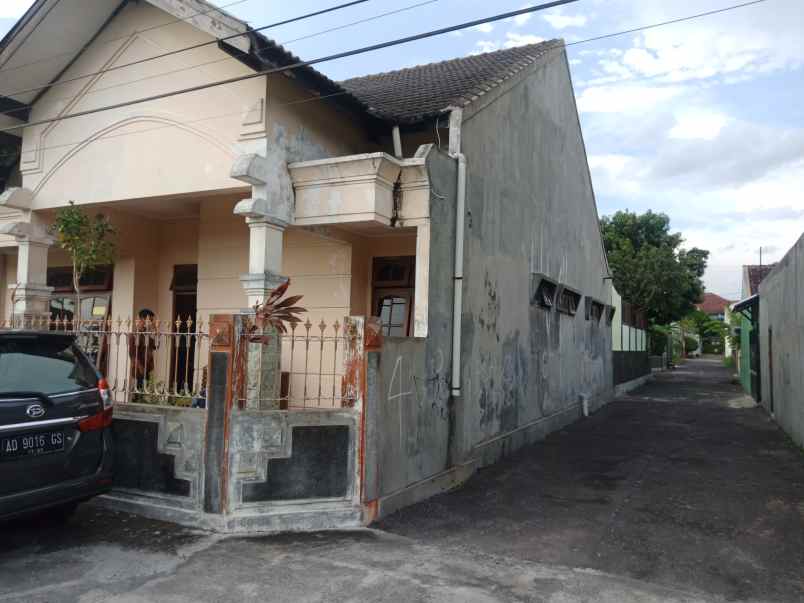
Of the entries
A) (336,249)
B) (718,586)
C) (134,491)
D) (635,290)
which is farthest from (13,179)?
(635,290)

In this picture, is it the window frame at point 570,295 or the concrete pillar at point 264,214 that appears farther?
the window frame at point 570,295

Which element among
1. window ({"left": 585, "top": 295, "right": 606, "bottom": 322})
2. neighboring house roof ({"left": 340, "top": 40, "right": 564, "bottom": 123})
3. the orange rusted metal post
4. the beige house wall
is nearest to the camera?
the orange rusted metal post

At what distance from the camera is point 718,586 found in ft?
14.9

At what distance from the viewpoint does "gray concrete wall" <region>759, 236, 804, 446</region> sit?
985cm

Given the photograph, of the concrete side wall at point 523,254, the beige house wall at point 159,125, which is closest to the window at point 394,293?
the concrete side wall at point 523,254

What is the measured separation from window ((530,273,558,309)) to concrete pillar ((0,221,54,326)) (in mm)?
7424

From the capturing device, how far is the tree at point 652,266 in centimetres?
3098

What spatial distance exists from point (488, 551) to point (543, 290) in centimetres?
668

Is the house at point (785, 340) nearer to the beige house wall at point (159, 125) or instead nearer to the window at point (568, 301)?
the window at point (568, 301)

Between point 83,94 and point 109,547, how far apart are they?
6.04 m

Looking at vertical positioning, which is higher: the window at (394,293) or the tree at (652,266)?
the tree at (652,266)

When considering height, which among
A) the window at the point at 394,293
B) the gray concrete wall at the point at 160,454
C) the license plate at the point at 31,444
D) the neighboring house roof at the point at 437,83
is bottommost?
the gray concrete wall at the point at 160,454

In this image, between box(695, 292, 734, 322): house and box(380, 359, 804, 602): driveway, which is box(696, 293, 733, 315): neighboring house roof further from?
box(380, 359, 804, 602): driveway

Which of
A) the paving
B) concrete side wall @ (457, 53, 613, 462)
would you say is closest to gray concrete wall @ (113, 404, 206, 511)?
the paving
